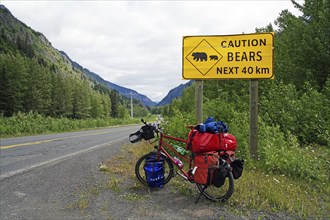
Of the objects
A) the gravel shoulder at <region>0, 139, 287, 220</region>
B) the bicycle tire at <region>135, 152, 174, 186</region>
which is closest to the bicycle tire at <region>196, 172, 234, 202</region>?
the gravel shoulder at <region>0, 139, 287, 220</region>

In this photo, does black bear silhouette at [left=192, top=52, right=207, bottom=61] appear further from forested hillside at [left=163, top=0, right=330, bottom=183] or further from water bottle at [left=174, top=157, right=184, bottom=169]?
water bottle at [left=174, top=157, right=184, bottom=169]

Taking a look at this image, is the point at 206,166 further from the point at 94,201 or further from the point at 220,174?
the point at 94,201

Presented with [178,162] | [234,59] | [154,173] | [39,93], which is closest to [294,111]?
[234,59]

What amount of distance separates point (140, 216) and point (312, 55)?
623 inches

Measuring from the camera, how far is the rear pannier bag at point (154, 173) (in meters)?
5.18

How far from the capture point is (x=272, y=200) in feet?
14.7

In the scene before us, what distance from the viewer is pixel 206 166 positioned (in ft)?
14.7

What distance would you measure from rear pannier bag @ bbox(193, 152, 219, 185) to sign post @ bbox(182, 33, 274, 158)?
2.63 m

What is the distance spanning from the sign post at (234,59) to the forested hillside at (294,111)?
80cm

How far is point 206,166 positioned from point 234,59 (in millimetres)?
3270

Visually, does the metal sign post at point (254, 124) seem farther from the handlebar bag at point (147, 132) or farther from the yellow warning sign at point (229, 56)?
the handlebar bag at point (147, 132)

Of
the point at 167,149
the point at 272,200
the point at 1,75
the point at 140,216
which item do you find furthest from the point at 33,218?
the point at 1,75

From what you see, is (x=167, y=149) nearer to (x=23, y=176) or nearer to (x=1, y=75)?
(x=23, y=176)

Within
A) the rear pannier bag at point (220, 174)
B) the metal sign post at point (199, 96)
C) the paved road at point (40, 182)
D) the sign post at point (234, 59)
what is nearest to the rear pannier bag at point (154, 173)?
the rear pannier bag at point (220, 174)
